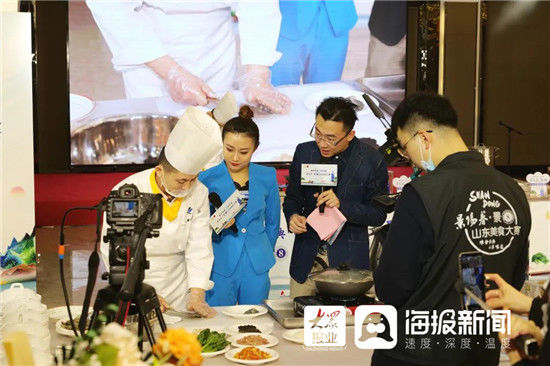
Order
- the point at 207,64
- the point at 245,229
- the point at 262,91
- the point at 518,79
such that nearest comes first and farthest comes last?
the point at 245,229 < the point at 207,64 < the point at 262,91 < the point at 518,79

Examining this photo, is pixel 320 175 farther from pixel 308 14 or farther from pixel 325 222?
pixel 308 14

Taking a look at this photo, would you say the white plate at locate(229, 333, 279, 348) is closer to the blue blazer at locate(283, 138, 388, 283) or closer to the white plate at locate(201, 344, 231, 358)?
the white plate at locate(201, 344, 231, 358)

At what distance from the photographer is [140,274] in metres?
2.03

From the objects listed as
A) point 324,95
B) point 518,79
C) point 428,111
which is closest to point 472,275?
point 428,111

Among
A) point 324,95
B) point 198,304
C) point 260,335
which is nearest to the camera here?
point 260,335

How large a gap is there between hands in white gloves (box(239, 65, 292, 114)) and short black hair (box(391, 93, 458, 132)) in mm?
6136

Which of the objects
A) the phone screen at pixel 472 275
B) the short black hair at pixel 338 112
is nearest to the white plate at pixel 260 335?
the phone screen at pixel 472 275

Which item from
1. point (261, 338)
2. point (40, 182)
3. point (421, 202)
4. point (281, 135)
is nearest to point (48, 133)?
point (40, 182)

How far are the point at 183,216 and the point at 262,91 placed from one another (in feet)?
18.3

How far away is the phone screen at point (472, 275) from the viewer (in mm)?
1998

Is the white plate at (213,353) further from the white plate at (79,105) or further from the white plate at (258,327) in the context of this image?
the white plate at (79,105)

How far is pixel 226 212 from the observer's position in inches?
132

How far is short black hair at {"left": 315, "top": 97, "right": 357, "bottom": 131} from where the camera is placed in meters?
3.56

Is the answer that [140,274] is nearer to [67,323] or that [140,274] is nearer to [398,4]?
[67,323]
